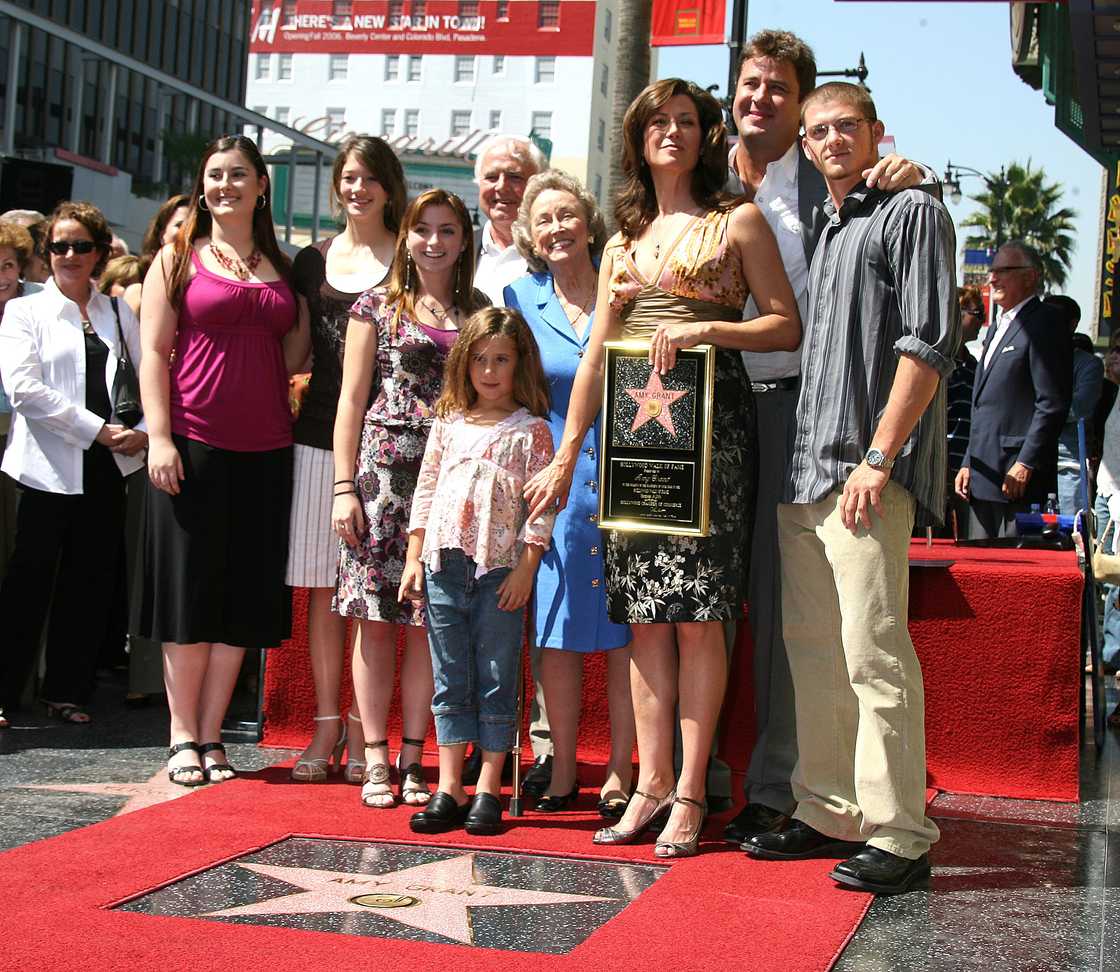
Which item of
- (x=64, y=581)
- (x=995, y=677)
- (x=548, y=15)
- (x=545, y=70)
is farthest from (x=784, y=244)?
(x=545, y=70)

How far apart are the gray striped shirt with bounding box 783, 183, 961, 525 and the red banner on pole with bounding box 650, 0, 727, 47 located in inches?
391

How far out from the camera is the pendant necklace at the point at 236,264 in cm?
548

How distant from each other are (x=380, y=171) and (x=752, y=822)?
258cm

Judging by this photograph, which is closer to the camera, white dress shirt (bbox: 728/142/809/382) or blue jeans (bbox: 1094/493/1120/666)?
white dress shirt (bbox: 728/142/809/382)

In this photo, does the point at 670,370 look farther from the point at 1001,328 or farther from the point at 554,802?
the point at 1001,328

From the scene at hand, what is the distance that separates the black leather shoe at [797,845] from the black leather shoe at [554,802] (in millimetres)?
790

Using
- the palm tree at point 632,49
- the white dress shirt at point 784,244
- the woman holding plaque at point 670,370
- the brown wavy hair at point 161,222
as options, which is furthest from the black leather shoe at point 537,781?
the palm tree at point 632,49

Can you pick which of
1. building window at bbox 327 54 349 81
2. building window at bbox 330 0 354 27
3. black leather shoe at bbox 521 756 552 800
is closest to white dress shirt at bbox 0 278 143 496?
black leather shoe at bbox 521 756 552 800

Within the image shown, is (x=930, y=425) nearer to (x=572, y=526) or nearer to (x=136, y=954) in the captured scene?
(x=572, y=526)

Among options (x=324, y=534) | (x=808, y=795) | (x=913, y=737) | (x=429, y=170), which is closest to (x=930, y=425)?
(x=913, y=737)

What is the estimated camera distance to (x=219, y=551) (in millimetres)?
5441

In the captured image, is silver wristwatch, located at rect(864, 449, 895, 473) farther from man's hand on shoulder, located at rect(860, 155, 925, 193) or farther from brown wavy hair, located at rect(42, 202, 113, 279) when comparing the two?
brown wavy hair, located at rect(42, 202, 113, 279)

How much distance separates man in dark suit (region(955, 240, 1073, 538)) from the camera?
7371mm

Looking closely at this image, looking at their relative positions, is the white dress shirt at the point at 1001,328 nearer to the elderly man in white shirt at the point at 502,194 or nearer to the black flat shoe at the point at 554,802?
the elderly man in white shirt at the point at 502,194
